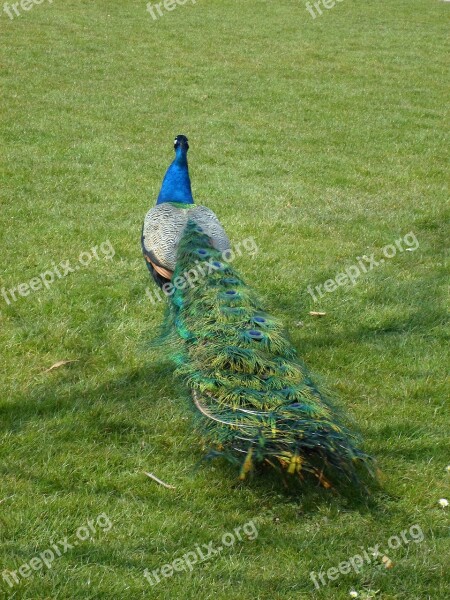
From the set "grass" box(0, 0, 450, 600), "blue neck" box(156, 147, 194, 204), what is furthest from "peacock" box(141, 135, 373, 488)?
"blue neck" box(156, 147, 194, 204)

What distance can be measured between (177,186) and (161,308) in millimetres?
1026

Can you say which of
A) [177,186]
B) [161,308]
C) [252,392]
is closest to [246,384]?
[252,392]

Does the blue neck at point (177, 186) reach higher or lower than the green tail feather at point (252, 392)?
higher

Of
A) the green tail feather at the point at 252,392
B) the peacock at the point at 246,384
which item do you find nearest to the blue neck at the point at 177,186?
the peacock at the point at 246,384

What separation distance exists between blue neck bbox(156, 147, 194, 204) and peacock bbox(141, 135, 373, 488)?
1.14 metres

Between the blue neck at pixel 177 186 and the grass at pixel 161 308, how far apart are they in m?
0.59

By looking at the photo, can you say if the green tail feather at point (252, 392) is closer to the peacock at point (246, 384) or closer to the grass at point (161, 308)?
the peacock at point (246, 384)

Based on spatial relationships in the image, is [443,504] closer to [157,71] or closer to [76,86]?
[76,86]

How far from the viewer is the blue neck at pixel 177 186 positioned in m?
5.83

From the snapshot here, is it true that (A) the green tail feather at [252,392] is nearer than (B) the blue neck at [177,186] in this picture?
Yes

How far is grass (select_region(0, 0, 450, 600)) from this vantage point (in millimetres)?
3281

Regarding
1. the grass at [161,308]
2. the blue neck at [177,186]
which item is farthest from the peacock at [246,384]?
the blue neck at [177,186]

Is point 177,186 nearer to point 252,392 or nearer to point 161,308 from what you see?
point 161,308

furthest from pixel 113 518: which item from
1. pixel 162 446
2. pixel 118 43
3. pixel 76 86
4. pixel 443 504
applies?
pixel 118 43
